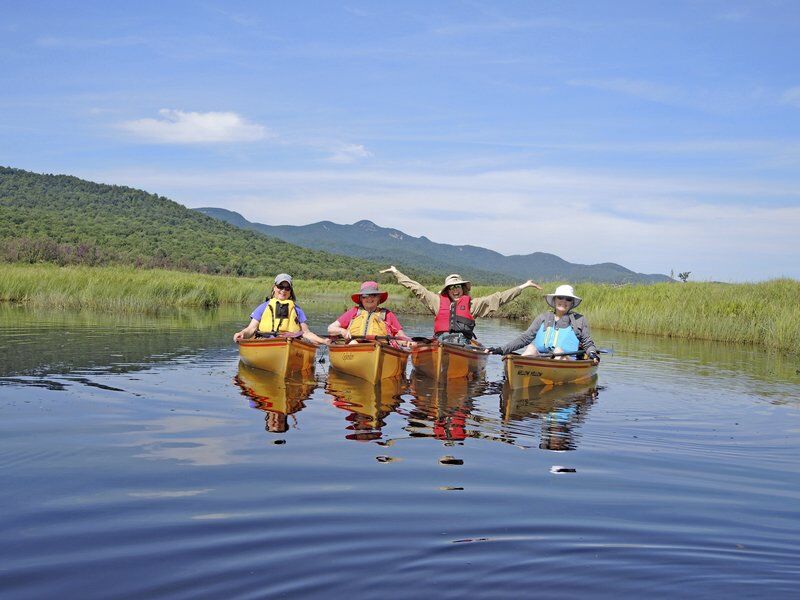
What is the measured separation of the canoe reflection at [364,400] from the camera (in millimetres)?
9227

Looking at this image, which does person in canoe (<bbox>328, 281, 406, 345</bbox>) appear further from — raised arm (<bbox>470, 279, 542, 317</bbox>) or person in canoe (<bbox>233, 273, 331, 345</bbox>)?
raised arm (<bbox>470, 279, 542, 317</bbox>)

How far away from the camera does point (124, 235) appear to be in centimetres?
8788

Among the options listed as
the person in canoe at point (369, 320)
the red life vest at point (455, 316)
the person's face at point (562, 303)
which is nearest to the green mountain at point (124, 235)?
the person in canoe at point (369, 320)

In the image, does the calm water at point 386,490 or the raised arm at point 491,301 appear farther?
the raised arm at point 491,301

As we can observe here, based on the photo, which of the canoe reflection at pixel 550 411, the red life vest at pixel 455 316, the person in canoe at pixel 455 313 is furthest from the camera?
the red life vest at pixel 455 316

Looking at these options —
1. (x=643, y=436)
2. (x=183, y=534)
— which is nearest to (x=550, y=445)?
(x=643, y=436)

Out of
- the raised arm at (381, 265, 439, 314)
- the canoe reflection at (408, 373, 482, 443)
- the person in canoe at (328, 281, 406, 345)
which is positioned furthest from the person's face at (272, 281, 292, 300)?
the raised arm at (381, 265, 439, 314)

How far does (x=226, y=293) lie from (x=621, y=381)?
2546 centimetres

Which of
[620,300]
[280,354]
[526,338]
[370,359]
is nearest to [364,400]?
[370,359]

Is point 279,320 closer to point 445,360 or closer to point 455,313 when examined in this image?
point 445,360

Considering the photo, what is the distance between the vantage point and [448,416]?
1033cm

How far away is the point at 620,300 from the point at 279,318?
19029 millimetres

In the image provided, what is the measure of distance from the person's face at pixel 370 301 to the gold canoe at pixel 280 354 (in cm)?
121

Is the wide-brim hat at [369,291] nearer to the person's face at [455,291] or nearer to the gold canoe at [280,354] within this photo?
the gold canoe at [280,354]
